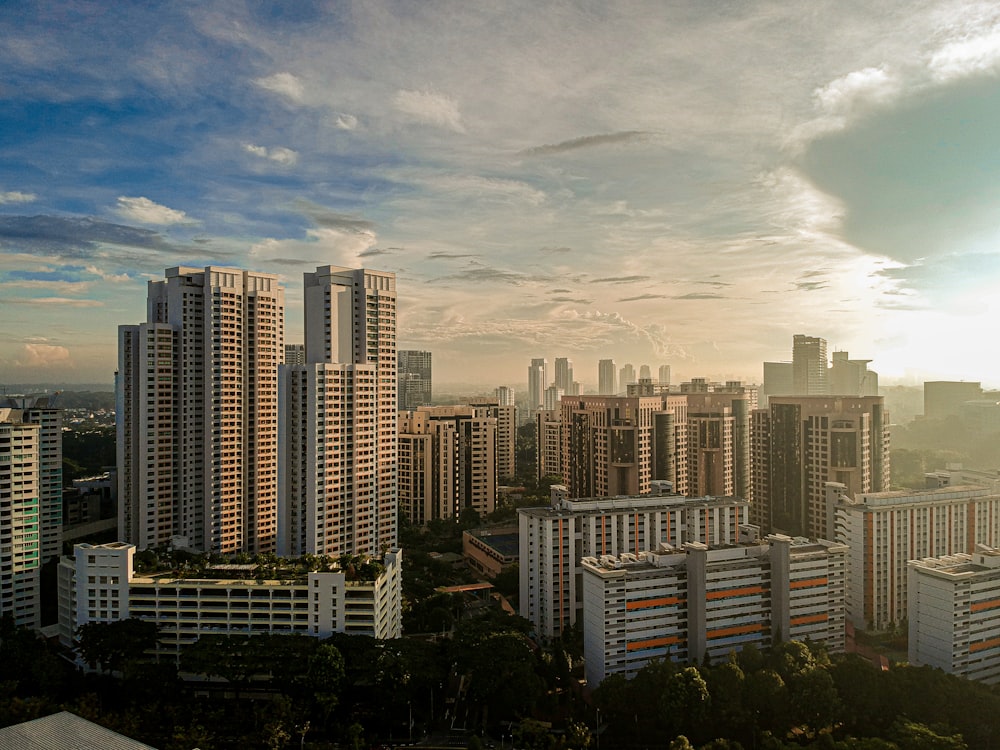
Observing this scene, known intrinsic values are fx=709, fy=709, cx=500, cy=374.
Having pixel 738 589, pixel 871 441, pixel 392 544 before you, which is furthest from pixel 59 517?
pixel 871 441

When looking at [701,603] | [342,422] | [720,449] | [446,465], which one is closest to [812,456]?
[720,449]

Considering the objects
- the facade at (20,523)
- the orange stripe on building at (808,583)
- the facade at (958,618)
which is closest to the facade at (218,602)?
the facade at (20,523)

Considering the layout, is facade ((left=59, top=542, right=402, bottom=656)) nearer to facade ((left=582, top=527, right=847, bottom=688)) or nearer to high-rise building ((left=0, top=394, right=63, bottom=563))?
facade ((left=582, top=527, right=847, bottom=688))

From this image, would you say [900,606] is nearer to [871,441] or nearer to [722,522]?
[722,522]

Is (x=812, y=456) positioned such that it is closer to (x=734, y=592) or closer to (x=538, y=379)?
(x=734, y=592)

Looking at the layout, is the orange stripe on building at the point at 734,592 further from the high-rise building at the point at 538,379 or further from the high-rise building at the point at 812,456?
the high-rise building at the point at 538,379
